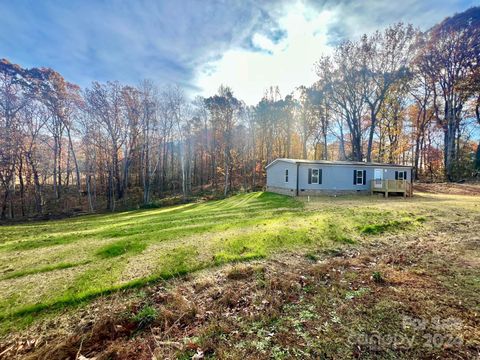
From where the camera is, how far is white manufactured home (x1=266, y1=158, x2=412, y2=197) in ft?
56.4

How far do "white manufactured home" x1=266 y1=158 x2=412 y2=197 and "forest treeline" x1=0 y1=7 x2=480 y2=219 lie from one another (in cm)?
775

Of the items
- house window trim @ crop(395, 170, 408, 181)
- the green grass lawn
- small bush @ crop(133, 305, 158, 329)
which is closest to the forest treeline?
house window trim @ crop(395, 170, 408, 181)

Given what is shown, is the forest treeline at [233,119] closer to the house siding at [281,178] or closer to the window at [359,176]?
the house siding at [281,178]

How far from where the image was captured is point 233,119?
28.1 metres

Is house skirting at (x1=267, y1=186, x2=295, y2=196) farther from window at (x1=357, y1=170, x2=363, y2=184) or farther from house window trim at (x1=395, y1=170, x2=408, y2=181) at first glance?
house window trim at (x1=395, y1=170, x2=408, y2=181)

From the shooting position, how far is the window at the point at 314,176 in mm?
17547

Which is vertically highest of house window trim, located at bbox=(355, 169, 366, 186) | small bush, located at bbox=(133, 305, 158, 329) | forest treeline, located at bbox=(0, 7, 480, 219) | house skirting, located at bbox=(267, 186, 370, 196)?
forest treeline, located at bbox=(0, 7, 480, 219)

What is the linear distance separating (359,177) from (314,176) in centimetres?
428

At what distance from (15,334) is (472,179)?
3203 cm

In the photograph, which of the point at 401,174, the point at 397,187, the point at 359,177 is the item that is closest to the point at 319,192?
the point at 359,177

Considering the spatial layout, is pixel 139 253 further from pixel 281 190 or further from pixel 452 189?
pixel 452 189

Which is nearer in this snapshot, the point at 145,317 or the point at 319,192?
the point at 145,317

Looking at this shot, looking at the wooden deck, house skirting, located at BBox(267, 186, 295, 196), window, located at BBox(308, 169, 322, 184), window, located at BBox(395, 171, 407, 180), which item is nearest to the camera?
the wooden deck

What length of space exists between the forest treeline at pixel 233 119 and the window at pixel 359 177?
27.8 ft
